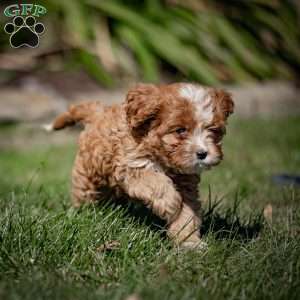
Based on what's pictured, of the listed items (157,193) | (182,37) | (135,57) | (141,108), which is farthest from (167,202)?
(135,57)

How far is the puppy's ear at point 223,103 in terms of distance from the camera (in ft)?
12.7

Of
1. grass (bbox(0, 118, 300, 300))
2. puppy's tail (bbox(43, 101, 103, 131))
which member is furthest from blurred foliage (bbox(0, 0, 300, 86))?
grass (bbox(0, 118, 300, 300))

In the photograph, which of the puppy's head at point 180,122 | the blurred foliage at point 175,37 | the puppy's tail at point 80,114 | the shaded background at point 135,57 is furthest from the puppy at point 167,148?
the blurred foliage at point 175,37

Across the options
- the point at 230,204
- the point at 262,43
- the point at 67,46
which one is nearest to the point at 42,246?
the point at 230,204

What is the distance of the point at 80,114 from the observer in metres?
4.83

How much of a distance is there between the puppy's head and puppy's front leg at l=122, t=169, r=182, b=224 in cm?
10

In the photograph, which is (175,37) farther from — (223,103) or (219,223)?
(223,103)

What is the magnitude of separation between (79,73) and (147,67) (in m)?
1.16

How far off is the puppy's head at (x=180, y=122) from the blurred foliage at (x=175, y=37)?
5.44 m

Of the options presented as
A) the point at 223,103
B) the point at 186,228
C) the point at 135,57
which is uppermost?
the point at 223,103

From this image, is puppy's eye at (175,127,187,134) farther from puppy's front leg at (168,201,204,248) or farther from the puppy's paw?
the puppy's paw

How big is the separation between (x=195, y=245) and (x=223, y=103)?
0.83 m

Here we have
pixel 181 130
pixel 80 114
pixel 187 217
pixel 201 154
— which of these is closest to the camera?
pixel 201 154

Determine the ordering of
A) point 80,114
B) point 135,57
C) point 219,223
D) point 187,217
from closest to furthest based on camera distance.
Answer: point 187,217
point 219,223
point 80,114
point 135,57
